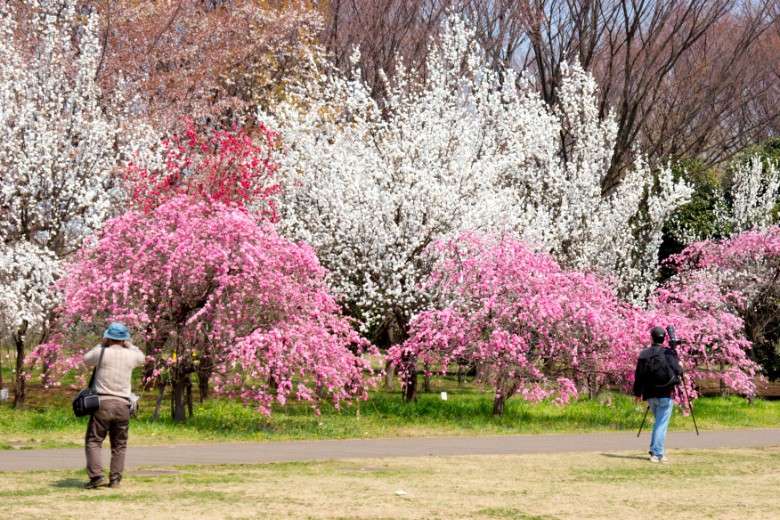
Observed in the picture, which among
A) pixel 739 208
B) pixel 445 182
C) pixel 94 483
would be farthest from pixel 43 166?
pixel 739 208

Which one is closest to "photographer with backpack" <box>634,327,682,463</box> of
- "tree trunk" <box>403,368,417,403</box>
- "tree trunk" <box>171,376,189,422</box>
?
"tree trunk" <box>171,376,189,422</box>

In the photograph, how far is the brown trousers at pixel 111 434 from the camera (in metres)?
10.5

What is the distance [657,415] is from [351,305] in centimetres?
1139

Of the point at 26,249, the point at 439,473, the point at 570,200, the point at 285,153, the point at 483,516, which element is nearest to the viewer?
the point at 483,516

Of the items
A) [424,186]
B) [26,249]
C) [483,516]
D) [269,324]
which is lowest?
[483,516]

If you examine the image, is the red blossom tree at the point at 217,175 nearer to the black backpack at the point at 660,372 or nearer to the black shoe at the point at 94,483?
the black backpack at the point at 660,372

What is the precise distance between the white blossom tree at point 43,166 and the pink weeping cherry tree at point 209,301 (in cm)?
255

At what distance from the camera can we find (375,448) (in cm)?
1552

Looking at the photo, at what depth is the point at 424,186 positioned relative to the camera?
78.0 feet

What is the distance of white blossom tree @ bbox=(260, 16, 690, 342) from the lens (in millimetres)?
23844

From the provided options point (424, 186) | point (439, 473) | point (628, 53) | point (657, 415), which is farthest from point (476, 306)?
point (628, 53)

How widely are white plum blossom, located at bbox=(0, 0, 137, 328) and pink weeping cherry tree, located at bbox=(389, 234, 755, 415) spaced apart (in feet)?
21.8

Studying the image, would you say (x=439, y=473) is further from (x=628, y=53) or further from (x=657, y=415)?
(x=628, y=53)

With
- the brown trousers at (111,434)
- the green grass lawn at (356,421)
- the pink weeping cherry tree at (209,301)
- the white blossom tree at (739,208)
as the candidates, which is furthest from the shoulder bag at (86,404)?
the white blossom tree at (739,208)
